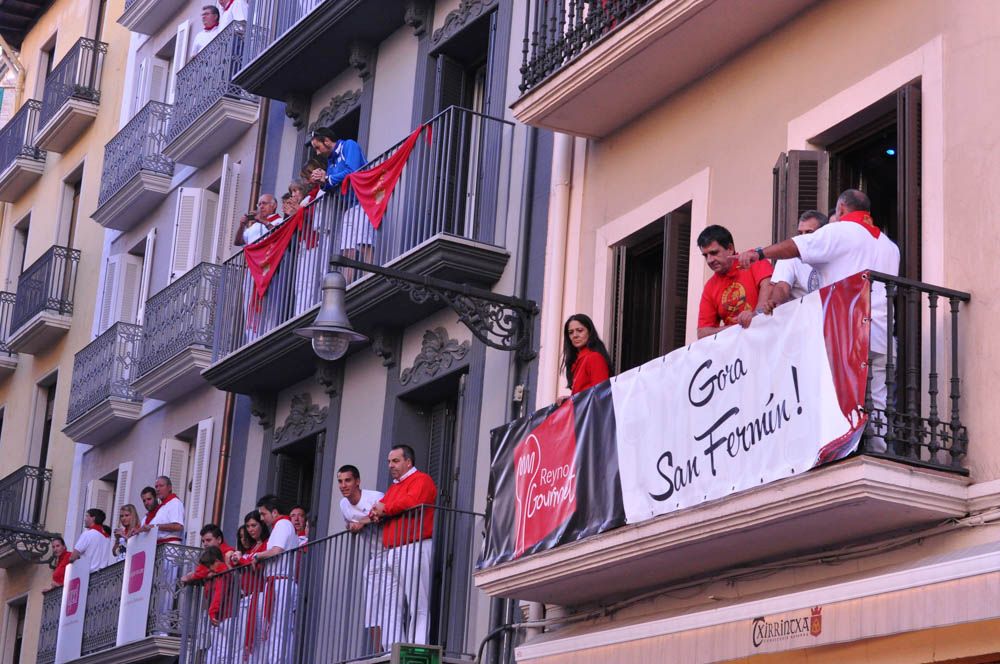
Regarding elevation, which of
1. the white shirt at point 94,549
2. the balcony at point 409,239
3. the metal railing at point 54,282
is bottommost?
the white shirt at point 94,549

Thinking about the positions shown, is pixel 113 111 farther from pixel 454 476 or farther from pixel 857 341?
pixel 857 341

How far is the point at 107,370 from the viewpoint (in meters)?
23.9

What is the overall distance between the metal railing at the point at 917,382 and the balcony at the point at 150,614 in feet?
35.4

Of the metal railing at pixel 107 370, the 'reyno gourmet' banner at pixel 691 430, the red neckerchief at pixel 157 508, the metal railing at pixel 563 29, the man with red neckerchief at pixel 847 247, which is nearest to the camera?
the 'reyno gourmet' banner at pixel 691 430

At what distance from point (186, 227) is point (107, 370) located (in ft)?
7.65

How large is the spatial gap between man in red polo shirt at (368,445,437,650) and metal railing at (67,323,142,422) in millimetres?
8605

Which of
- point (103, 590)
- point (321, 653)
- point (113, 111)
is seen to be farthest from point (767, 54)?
point (113, 111)

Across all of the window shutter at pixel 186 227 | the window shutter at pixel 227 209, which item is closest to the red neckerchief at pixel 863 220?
the window shutter at pixel 227 209

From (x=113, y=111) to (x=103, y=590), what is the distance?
8988mm

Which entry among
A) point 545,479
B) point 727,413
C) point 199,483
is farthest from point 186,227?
point 727,413

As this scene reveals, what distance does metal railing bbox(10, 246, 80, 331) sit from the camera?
27.2 m

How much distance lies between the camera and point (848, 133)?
474 inches

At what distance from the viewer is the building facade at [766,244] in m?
9.94

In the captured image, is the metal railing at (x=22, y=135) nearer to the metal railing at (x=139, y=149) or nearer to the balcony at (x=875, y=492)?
the metal railing at (x=139, y=149)
